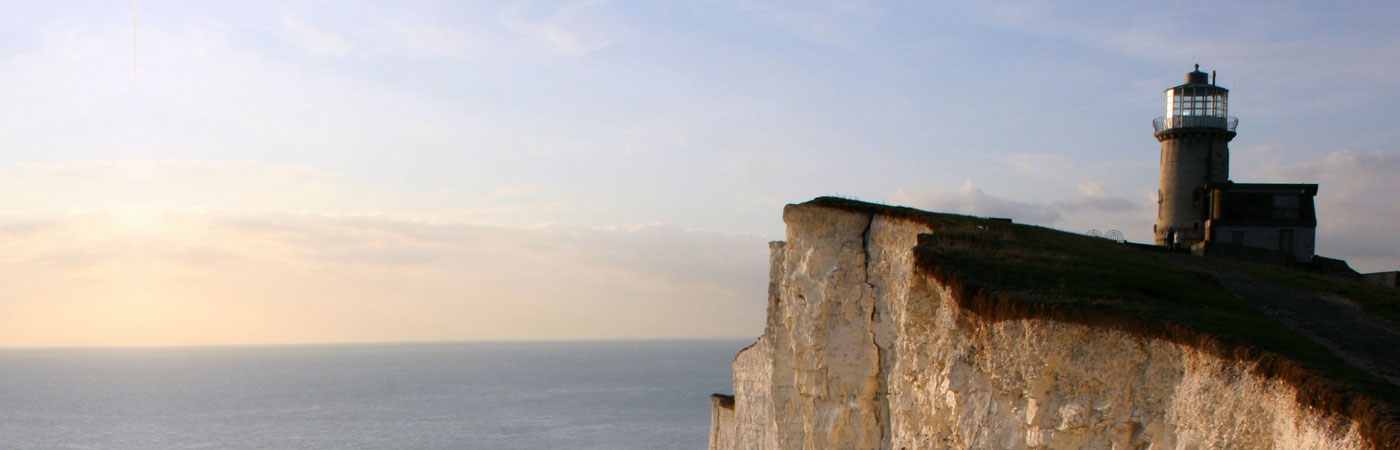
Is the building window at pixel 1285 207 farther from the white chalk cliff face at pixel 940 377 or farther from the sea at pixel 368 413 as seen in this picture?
the sea at pixel 368 413

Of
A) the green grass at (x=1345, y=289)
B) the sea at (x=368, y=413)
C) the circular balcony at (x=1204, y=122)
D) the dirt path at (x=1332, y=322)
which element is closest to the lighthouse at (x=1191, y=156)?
the circular balcony at (x=1204, y=122)

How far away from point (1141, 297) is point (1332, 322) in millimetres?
3016

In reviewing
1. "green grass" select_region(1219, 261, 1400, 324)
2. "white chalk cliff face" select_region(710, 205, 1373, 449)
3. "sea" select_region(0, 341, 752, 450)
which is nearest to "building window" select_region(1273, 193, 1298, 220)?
"green grass" select_region(1219, 261, 1400, 324)

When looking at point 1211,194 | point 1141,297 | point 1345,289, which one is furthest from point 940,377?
point 1211,194

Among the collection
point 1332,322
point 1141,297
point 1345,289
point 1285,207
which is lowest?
point 1332,322

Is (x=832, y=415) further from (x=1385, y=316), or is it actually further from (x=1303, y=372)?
(x=1303, y=372)

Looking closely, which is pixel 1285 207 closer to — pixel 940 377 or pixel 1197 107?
pixel 1197 107

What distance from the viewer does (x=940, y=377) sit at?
17.4m

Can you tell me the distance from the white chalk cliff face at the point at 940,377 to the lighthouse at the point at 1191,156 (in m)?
19.1

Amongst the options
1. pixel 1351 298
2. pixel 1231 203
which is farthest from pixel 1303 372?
pixel 1231 203

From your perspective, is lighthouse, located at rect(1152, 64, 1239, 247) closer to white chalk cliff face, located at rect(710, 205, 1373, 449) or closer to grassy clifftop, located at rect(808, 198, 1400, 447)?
grassy clifftop, located at rect(808, 198, 1400, 447)

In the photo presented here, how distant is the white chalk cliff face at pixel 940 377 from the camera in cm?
1170

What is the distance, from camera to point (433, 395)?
404 feet

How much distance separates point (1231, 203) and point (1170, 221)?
6.94 ft
